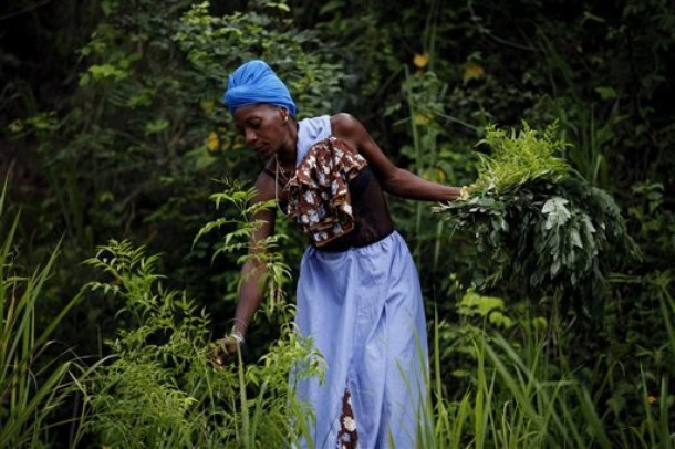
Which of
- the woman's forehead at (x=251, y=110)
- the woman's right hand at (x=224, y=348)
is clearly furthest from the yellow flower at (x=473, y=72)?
the woman's right hand at (x=224, y=348)

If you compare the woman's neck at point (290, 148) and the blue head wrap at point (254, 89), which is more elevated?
the blue head wrap at point (254, 89)

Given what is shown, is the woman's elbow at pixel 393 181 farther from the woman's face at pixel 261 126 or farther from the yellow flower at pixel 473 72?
the yellow flower at pixel 473 72

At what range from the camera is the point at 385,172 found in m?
4.06

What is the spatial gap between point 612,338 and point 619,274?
0.28m

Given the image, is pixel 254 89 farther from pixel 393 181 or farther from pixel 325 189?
pixel 393 181

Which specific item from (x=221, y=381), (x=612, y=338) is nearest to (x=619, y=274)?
(x=612, y=338)

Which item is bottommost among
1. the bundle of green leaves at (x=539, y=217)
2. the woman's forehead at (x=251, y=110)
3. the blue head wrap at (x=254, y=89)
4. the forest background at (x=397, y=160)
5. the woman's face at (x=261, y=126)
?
the forest background at (x=397, y=160)

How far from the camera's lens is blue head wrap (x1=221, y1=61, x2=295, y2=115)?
383cm

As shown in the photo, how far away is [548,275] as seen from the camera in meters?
3.90

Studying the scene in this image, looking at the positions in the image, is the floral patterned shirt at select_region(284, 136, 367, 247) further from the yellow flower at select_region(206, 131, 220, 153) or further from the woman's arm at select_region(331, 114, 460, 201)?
the yellow flower at select_region(206, 131, 220, 153)

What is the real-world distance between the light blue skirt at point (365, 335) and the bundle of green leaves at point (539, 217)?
11.4 inches

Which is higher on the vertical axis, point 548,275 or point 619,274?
point 548,275

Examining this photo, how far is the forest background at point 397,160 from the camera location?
503 cm

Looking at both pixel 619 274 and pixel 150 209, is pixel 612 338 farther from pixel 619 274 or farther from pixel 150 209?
pixel 150 209
